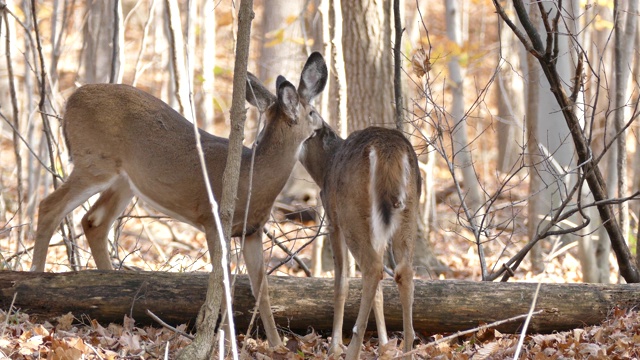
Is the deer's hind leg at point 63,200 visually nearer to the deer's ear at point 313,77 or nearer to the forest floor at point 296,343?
the forest floor at point 296,343

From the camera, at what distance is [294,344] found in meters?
5.71

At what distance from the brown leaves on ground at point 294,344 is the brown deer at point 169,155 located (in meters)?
0.56

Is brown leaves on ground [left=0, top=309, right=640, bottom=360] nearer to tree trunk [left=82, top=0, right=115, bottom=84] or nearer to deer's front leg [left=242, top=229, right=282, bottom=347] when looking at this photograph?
deer's front leg [left=242, top=229, right=282, bottom=347]

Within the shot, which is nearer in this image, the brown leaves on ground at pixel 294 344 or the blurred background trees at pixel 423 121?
the brown leaves on ground at pixel 294 344

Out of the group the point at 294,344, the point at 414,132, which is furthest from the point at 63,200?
the point at 414,132

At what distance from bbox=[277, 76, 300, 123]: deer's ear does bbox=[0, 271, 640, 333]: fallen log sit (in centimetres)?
127

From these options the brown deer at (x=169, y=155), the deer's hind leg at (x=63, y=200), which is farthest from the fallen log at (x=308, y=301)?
the deer's hind leg at (x=63, y=200)

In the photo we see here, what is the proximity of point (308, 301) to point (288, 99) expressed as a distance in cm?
144

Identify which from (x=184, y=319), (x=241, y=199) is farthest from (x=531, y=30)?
(x=184, y=319)

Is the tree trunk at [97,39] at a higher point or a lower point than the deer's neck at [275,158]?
higher

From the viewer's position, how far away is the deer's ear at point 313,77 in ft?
19.7

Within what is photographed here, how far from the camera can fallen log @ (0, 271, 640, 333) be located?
5652mm

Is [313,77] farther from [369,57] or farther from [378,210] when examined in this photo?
[369,57]

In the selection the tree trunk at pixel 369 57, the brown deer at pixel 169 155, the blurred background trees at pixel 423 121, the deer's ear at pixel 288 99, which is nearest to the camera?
the deer's ear at pixel 288 99
